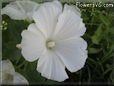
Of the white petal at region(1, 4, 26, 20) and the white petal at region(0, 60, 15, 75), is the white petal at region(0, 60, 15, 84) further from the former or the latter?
the white petal at region(1, 4, 26, 20)

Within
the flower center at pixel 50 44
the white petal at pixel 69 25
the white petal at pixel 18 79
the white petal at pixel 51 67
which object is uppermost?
the white petal at pixel 69 25

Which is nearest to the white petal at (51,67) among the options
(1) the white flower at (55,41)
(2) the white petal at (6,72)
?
(1) the white flower at (55,41)

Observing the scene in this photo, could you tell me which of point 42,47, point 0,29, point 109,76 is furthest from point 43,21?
point 109,76

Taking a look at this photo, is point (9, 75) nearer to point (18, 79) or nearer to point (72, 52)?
point (18, 79)

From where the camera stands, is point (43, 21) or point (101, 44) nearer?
point (43, 21)

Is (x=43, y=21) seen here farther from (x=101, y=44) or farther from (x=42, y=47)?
(x=101, y=44)

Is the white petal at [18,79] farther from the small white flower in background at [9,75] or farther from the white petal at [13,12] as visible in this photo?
the white petal at [13,12]

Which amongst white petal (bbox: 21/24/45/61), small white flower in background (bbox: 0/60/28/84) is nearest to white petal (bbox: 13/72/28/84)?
small white flower in background (bbox: 0/60/28/84)
